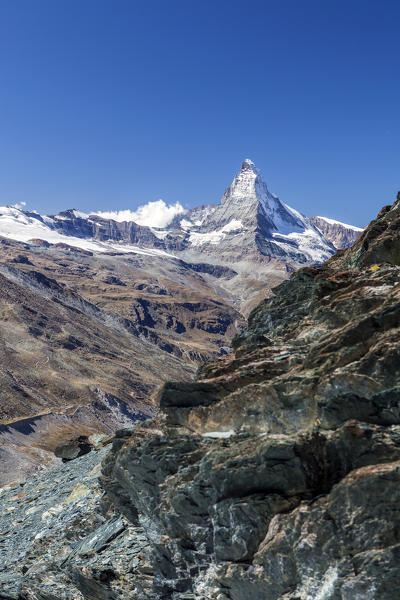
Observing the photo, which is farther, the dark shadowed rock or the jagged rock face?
the dark shadowed rock

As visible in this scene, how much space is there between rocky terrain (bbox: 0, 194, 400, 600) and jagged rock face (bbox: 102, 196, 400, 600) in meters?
0.04

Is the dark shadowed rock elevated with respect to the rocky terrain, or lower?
elevated

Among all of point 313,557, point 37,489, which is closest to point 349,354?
Result: point 313,557

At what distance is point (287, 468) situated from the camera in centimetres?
1332

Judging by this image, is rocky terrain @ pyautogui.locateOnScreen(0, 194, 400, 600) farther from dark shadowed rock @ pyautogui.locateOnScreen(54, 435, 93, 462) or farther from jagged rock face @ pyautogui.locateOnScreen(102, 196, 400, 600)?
dark shadowed rock @ pyautogui.locateOnScreen(54, 435, 93, 462)

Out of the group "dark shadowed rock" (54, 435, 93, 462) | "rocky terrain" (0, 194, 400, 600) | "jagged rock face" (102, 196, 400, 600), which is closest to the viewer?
"jagged rock face" (102, 196, 400, 600)

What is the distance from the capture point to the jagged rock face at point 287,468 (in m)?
11.4

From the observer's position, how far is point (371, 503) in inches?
443

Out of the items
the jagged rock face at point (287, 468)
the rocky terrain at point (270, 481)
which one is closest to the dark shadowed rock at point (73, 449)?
the rocky terrain at point (270, 481)

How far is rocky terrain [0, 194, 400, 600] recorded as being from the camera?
37.7ft

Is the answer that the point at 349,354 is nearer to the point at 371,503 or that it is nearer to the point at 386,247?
the point at 371,503

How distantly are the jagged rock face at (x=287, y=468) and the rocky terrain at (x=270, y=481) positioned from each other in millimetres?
37

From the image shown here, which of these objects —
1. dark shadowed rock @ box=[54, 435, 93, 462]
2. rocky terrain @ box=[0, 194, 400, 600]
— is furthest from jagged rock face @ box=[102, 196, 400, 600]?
dark shadowed rock @ box=[54, 435, 93, 462]

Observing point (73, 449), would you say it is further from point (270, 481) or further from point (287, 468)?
point (287, 468)
